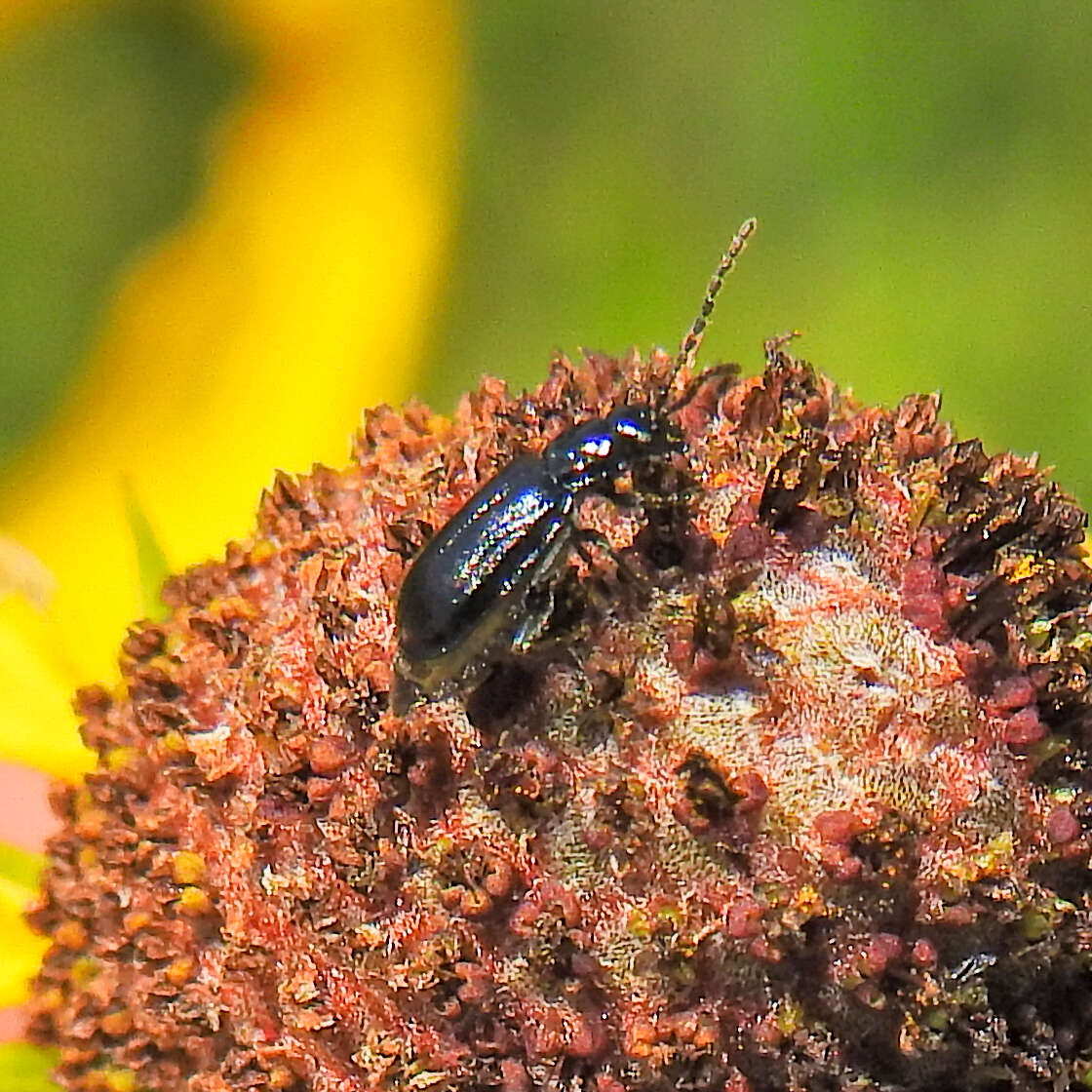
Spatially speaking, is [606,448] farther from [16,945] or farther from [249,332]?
[249,332]

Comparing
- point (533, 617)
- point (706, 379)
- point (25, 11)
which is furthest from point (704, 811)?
point (25, 11)

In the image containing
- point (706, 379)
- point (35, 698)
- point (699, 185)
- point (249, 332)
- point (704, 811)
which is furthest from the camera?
point (699, 185)

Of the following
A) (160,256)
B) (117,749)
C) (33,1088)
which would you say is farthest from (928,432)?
(160,256)

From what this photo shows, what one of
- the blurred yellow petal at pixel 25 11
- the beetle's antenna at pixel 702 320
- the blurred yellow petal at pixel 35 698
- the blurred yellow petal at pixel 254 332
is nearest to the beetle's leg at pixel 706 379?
the beetle's antenna at pixel 702 320

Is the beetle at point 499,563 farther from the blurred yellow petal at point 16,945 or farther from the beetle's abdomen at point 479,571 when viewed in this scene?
the blurred yellow petal at point 16,945

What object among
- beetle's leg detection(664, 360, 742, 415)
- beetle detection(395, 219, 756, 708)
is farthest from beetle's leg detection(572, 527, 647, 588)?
beetle's leg detection(664, 360, 742, 415)

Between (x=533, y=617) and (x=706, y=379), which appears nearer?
(x=533, y=617)
